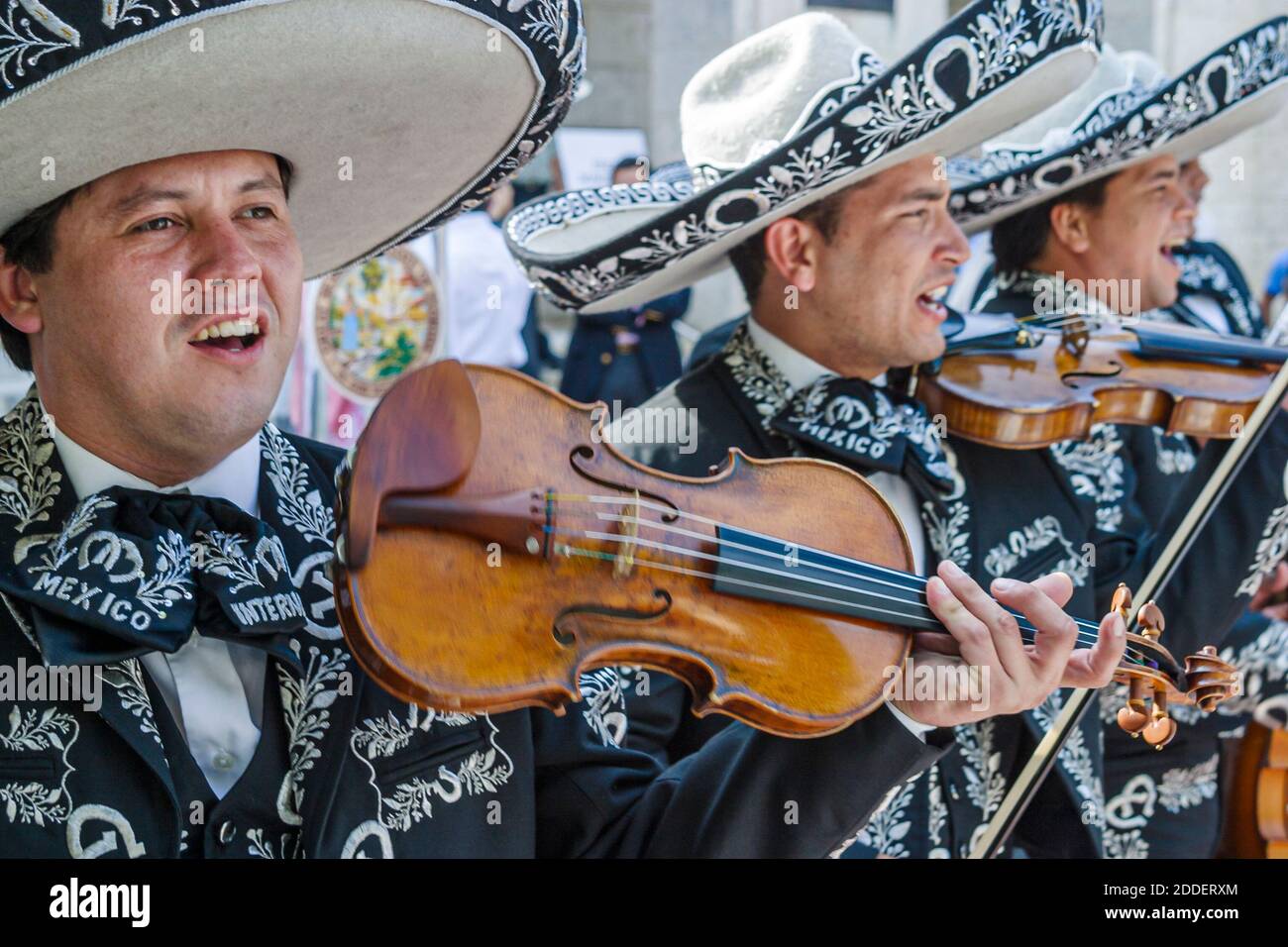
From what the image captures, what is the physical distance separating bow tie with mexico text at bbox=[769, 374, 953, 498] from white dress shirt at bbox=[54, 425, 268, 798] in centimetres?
105

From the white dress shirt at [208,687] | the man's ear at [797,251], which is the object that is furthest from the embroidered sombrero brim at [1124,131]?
the white dress shirt at [208,687]

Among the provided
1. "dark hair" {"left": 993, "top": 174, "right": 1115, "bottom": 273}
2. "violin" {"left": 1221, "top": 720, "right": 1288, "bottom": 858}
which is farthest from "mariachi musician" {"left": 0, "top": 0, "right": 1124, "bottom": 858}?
"dark hair" {"left": 993, "top": 174, "right": 1115, "bottom": 273}

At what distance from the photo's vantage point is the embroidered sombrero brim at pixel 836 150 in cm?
219

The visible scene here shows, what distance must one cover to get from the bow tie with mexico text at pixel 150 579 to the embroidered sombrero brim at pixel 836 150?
940 mm

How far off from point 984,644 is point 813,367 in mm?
1054

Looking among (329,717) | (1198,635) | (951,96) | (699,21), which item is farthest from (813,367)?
(699,21)

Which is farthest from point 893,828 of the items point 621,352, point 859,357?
point 621,352

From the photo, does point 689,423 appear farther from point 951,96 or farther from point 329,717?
point 329,717

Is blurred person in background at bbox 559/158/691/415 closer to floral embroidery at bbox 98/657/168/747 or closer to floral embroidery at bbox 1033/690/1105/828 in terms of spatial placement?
floral embroidery at bbox 1033/690/1105/828

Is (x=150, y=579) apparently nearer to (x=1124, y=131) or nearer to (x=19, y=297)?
(x=19, y=297)

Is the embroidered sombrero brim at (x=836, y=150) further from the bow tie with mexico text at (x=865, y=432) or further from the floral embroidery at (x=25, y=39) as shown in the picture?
the floral embroidery at (x=25, y=39)

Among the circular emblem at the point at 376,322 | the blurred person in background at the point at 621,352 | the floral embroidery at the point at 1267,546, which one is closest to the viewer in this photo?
the floral embroidery at the point at 1267,546

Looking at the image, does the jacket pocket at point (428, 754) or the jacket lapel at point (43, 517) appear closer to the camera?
the jacket lapel at point (43, 517)
